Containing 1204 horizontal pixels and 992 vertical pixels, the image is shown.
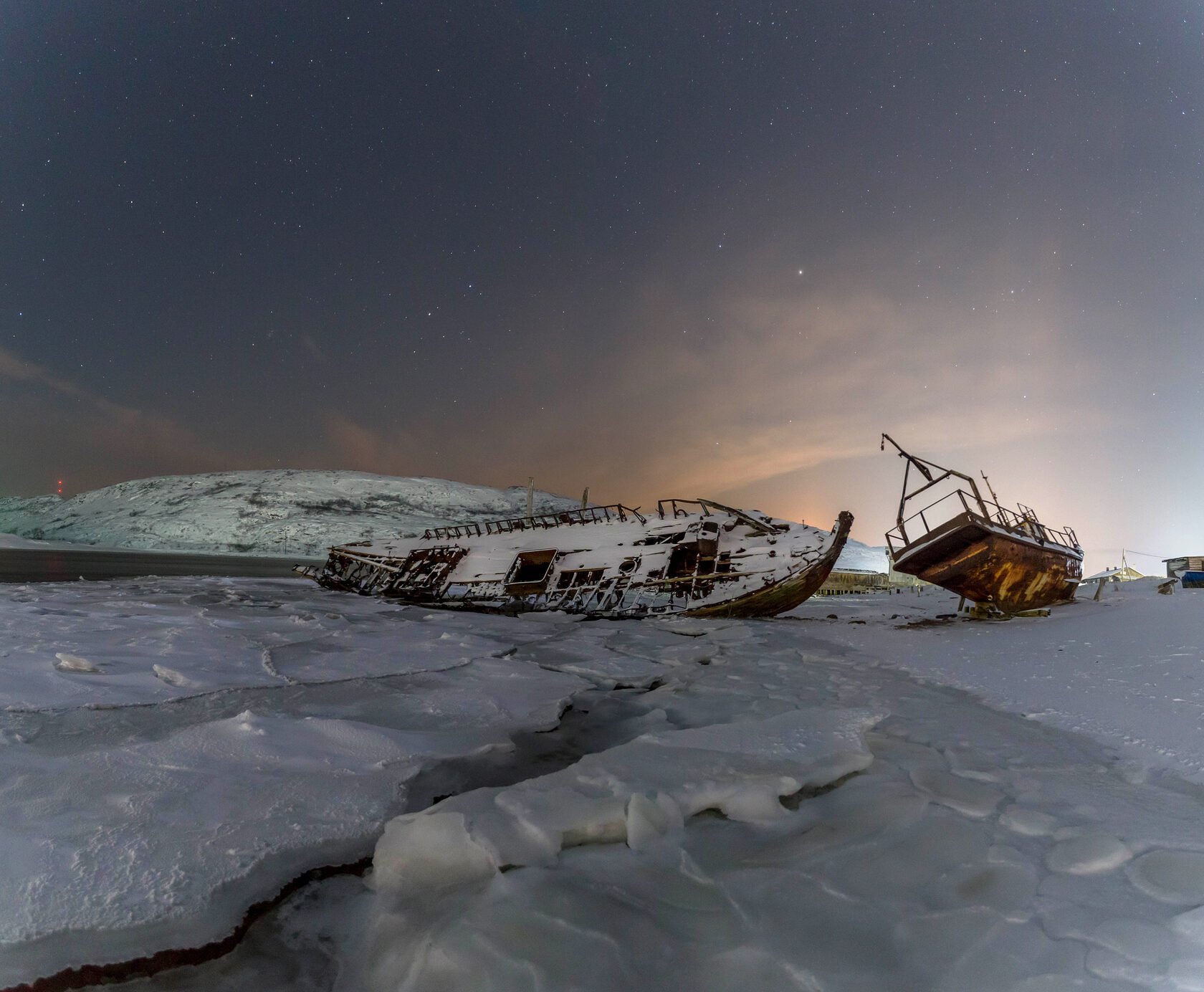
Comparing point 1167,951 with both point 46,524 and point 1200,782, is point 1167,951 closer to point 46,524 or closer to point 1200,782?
point 1200,782

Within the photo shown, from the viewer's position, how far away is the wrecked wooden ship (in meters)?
13.4

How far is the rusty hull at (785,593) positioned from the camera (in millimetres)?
13055

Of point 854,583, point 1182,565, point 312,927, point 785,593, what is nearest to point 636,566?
point 785,593

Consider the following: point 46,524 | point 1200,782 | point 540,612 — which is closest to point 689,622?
point 540,612

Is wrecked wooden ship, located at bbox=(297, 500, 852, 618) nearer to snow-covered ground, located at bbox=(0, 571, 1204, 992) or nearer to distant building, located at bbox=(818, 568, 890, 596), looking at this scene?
snow-covered ground, located at bbox=(0, 571, 1204, 992)

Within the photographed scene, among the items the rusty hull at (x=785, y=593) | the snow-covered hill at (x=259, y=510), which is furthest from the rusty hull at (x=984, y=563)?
the snow-covered hill at (x=259, y=510)

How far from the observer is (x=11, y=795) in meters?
2.72

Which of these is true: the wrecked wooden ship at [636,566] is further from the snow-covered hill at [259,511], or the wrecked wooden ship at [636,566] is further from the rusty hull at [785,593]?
the snow-covered hill at [259,511]

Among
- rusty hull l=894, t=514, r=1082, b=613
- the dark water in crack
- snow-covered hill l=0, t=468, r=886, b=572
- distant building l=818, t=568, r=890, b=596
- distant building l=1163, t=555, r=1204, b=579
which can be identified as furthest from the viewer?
snow-covered hill l=0, t=468, r=886, b=572

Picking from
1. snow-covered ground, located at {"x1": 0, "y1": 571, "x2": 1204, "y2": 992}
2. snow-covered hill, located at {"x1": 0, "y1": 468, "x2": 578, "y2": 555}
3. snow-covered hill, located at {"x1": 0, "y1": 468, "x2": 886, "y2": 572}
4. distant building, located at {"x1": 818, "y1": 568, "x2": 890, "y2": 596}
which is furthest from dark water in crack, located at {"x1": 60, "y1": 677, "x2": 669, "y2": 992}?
snow-covered hill, located at {"x1": 0, "y1": 468, "x2": 886, "y2": 572}

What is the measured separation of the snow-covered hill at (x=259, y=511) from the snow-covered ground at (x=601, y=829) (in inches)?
3757

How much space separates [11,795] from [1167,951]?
4674 millimetres

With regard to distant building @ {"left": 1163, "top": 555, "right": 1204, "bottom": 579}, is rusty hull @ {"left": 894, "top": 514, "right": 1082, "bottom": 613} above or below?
below

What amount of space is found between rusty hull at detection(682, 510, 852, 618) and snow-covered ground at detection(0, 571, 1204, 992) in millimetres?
7096
